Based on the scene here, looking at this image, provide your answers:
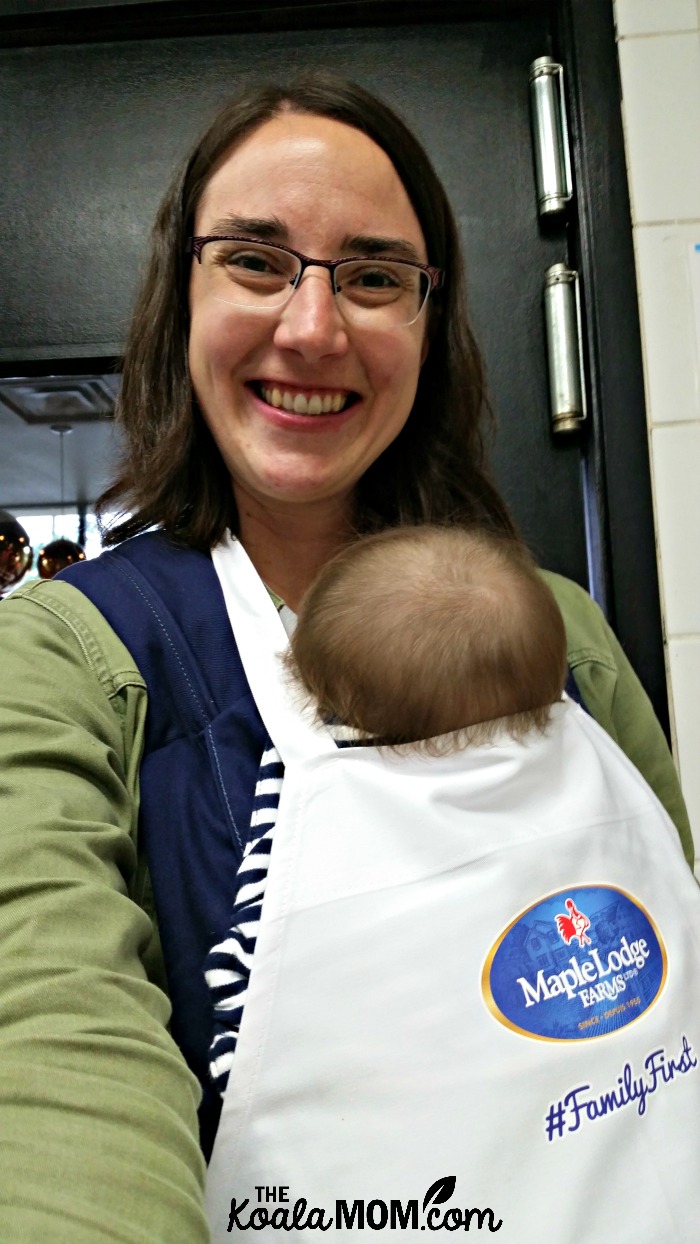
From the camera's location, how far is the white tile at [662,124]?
1.49m

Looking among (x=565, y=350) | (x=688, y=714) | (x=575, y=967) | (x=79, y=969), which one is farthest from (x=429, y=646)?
(x=565, y=350)

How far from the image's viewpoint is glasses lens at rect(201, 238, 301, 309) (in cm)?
94

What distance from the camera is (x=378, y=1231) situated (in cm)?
59

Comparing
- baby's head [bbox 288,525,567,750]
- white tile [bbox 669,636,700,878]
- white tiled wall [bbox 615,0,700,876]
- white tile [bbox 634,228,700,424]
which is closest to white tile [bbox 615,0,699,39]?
white tiled wall [bbox 615,0,700,876]

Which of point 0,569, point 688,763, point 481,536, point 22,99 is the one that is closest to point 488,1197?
point 481,536

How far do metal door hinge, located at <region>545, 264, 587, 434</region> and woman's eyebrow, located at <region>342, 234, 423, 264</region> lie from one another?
57 cm

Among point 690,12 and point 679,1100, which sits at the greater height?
point 690,12

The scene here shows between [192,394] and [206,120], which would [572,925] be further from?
[206,120]

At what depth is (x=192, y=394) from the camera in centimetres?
102

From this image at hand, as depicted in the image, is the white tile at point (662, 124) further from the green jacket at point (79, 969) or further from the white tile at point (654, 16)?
the green jacket at point (79, 969)

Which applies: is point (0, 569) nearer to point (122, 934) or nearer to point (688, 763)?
point (688, 763)

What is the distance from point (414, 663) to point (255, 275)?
0.42 meters

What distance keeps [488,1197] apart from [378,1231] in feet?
0.22

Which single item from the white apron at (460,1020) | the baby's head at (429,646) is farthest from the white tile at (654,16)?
the white apron at (460,1020)
